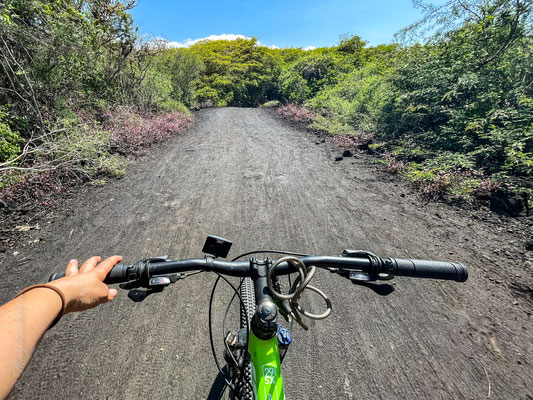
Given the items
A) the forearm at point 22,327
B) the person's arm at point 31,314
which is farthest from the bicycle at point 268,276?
the forearm at point 22,327

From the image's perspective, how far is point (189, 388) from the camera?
6.42 feet

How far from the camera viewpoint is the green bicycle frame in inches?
40.0

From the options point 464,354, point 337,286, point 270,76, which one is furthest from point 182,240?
point 270,76

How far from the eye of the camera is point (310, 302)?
2.75 metres

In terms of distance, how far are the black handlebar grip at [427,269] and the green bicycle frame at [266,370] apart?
0.75 m

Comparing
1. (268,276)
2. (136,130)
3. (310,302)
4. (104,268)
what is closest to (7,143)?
(136,130)

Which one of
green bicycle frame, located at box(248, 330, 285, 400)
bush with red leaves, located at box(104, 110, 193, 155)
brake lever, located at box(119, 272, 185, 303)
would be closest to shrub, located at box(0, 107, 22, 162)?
bush with red leaves, located at box(104, 110, 193, 155)

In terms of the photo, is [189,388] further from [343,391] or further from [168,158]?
[168,158]

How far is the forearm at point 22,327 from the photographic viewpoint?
653 millimetres

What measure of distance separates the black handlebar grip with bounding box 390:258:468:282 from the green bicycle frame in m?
0.75

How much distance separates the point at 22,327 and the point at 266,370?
0.90 meters

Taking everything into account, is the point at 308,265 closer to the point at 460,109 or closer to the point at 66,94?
the point at 460,109

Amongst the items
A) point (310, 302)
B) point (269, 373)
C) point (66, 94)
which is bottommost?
point (310, 302)

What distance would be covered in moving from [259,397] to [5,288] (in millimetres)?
3691
